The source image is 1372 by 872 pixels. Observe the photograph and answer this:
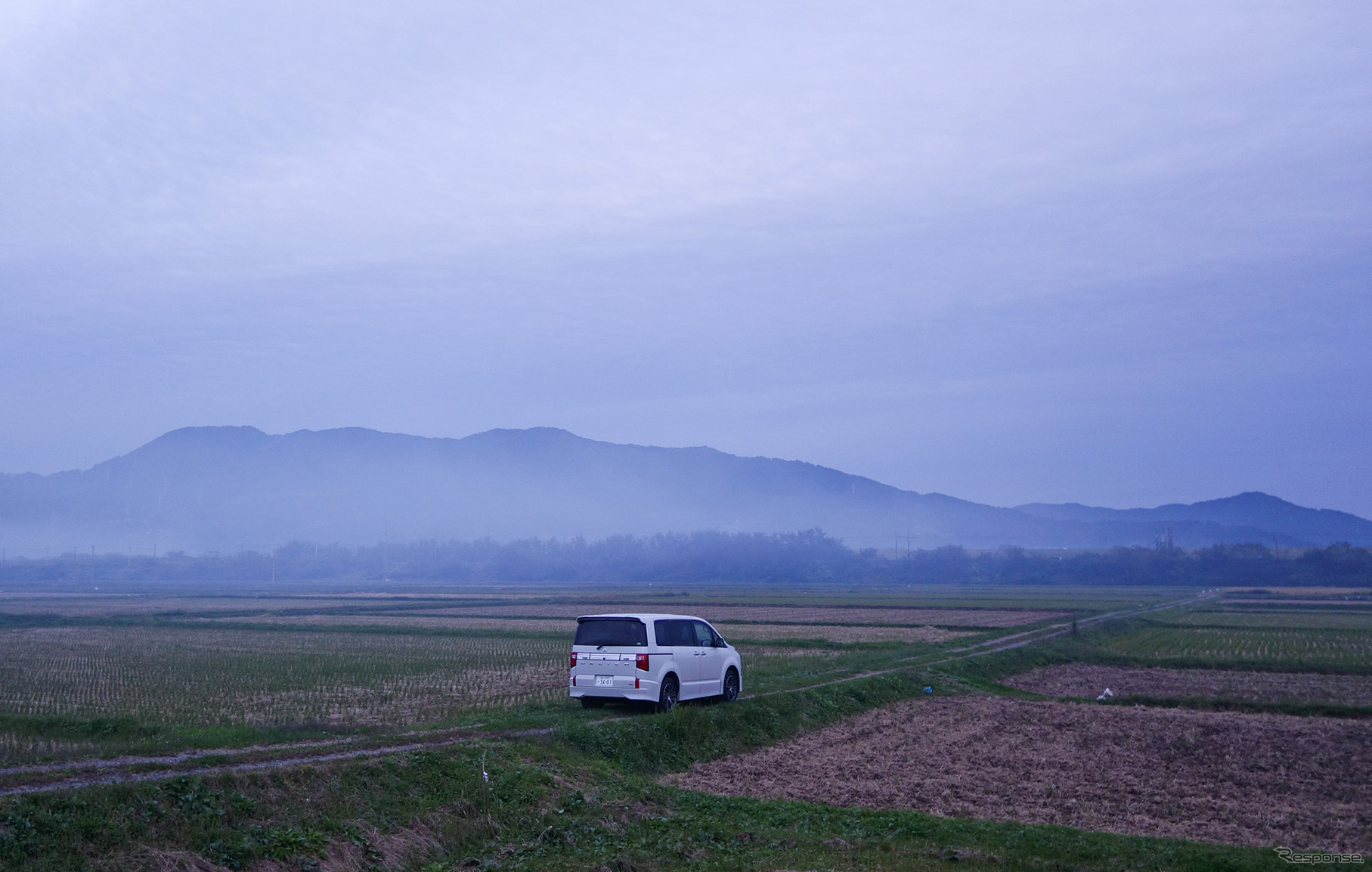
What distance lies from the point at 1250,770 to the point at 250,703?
23.6m

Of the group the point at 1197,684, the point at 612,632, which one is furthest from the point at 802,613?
the point at 612,632

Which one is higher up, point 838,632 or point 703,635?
point 703,635

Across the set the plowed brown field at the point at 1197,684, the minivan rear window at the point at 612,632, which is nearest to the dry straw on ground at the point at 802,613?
the plowed brown field at the point at 1197,684

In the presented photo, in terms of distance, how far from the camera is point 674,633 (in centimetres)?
2220

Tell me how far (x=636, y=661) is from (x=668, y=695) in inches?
44.4

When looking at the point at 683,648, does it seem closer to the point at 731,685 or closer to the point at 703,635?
the point at 703,635

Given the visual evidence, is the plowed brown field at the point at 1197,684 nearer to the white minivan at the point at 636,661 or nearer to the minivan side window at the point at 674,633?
the minivan side window at the point at 674,633

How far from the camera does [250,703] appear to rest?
26.6 metres

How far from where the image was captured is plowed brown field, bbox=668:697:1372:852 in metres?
15.1

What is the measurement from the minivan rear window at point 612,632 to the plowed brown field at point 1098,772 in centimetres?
324

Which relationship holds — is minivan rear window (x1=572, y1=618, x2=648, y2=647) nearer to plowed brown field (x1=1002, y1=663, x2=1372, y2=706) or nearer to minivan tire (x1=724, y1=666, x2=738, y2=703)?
minivan tire (x1=724, y1=666, x2=738, y2=703)

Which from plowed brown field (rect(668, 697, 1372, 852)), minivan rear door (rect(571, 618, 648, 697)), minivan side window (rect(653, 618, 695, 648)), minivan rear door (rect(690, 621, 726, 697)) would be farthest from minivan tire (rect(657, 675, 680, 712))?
plowed brown field (rect(668, 697, 1372, 852))

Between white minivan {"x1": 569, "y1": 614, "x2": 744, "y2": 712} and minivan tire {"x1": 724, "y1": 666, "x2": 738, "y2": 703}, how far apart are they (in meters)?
1.25

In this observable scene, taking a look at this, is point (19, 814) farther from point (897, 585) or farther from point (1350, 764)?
point (897, 585)
